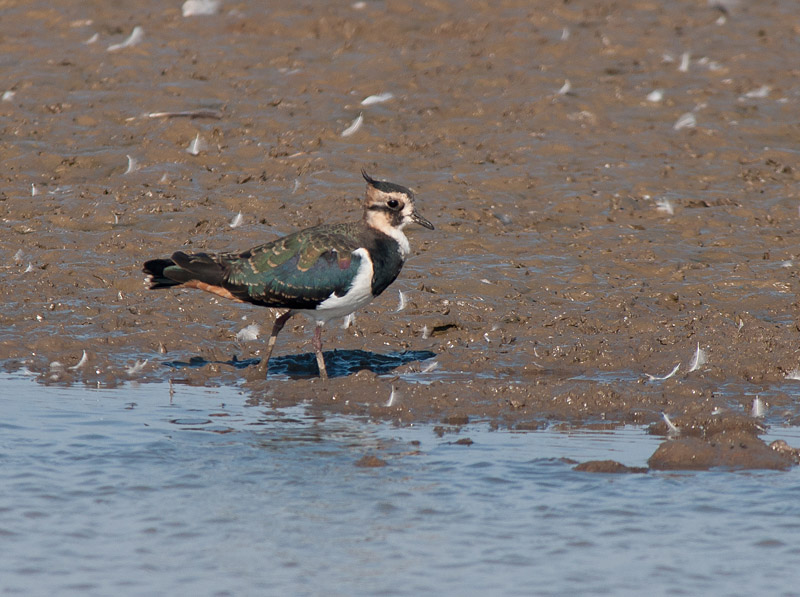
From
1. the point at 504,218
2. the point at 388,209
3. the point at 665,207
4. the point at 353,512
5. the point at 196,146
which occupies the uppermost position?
the point at 196,146

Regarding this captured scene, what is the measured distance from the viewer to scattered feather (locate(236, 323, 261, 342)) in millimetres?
11688

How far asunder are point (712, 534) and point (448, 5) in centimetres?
1337

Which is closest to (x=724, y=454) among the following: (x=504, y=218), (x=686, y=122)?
(x=504, y=218)

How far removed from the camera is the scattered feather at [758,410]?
972 centimetres

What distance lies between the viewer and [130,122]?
631 inches

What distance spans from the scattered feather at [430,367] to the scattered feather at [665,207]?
4.46 m

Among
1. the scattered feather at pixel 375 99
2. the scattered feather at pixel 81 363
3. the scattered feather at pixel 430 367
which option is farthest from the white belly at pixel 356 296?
the scattered feather at pixel 375 99

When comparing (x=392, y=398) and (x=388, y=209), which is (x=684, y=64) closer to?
(x=388, y=209)

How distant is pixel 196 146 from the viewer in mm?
15359

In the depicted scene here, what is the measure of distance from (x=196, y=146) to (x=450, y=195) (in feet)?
11.1

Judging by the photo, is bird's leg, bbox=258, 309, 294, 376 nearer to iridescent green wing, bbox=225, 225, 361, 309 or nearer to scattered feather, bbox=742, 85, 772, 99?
iridescent green wing, bbox=225, 225, 361, 309

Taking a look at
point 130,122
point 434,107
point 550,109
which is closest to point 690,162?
point 550,109

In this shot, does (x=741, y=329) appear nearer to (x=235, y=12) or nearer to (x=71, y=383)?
(x=71, y=383)

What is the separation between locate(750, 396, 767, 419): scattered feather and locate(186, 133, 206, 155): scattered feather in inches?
324
